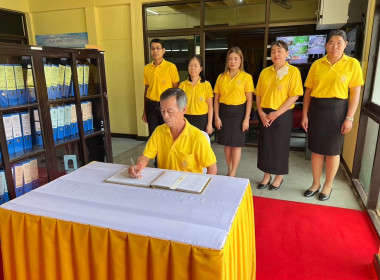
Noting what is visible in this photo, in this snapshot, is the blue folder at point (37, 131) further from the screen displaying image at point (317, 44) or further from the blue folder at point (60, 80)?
the screen displaying image at point (317, 44)

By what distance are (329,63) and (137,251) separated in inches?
90.8

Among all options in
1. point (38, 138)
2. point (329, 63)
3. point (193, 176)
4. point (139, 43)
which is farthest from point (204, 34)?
point (193, 176)

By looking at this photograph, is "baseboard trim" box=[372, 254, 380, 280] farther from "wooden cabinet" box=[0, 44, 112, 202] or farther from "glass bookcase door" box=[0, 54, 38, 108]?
"glass bookcase door" box=[0, 54, 38, 108]

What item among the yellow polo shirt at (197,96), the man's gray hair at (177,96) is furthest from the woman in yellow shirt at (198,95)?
the man's gray hair at (177,96)

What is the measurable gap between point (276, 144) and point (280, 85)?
1.95 ft

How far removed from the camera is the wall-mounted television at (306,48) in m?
4.13

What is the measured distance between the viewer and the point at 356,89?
238 centimetres

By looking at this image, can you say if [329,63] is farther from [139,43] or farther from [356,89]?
[139,43]

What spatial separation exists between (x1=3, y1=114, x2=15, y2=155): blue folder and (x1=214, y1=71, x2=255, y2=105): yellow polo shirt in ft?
6.47

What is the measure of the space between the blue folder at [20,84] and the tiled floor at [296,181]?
2.24m

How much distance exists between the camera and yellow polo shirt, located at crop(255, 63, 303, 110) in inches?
101

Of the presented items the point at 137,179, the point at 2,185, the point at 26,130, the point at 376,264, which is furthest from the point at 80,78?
the point at 376,264

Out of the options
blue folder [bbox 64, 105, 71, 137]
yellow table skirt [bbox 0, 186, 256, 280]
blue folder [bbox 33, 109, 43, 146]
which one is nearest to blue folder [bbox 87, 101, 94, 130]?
blue folder [bbox 64, 105, 71, 137]

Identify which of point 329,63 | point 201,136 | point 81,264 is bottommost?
point 81,264
